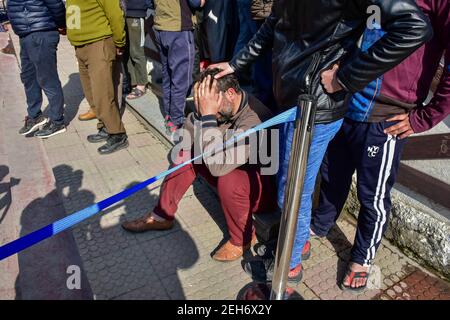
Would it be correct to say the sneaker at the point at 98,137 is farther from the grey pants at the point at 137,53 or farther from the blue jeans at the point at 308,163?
the blue jeans at the point at 308,163

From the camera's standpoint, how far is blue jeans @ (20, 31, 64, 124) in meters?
3.93

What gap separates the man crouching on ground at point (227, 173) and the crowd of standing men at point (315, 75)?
11 millimetres

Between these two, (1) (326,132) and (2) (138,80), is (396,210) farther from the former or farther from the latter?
(2) (138,80)

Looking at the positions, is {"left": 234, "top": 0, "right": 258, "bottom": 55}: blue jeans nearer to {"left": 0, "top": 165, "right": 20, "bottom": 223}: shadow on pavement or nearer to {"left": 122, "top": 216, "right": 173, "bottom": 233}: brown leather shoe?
{"left": 122, "top": 216, "right": 173, "bottom": 233}: brown leather shoe

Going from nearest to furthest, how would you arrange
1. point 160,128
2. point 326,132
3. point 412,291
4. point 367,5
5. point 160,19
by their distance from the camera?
point 367,5 → point 326,132 → point 412,291 → point 160,19 → point 160,128

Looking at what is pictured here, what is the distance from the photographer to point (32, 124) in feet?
14.4

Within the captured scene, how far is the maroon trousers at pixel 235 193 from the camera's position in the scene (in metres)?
2.32

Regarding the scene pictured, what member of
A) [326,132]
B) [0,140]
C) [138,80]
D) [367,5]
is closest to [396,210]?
[326,132]

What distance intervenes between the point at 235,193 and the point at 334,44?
43.9 inches

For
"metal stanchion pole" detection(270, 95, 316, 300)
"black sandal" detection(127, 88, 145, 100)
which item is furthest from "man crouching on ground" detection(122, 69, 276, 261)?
"black sandal" detection(127, 88, 145, 100)

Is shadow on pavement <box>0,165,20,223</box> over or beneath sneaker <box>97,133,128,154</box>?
beneath

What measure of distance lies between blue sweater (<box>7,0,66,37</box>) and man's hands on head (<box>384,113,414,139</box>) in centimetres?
365
